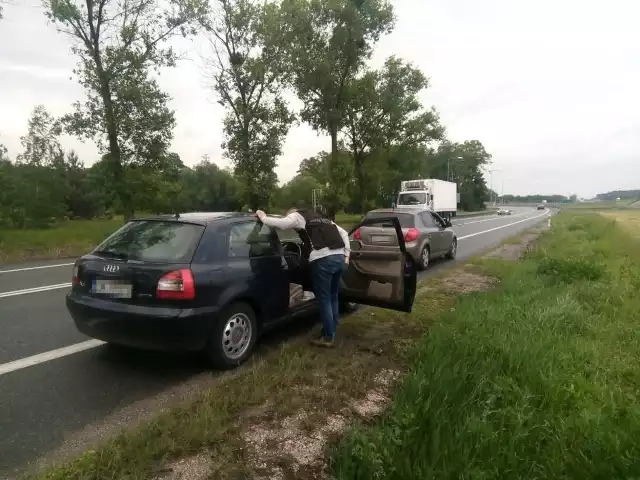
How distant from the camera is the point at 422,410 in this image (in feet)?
10.5

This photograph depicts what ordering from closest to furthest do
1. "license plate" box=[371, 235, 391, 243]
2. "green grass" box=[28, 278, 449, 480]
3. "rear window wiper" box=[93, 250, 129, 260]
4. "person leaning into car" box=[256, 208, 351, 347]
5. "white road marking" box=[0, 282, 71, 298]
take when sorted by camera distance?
"green grass" box=[28, 278, 449, 480], "rear window wiper" box=[93, 250, 129, 260], "person leaning into car" box=[256, 208, 351, 347], "white road marking" box=[0, 282, 71, 298], "license plate" box=[371, 235, 391, 243]

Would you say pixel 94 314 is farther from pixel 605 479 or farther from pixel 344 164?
pixel 344 164

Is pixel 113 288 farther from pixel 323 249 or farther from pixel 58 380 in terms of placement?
pixel 323 249

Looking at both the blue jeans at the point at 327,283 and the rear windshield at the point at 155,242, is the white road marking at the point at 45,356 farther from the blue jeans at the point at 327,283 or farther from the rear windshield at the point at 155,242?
the blue jeans at the point at 327,283

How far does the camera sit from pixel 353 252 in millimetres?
5605

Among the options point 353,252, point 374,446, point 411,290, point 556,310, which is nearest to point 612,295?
point 556,310

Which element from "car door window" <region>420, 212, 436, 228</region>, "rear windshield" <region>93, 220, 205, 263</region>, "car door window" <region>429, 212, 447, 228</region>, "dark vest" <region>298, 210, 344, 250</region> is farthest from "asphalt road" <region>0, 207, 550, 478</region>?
"car door window" <region>429, 212, 447, 228</region>

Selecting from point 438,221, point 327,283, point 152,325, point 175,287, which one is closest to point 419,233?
point 438,221

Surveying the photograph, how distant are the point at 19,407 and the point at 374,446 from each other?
2.83 m

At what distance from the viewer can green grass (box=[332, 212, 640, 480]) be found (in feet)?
8.64

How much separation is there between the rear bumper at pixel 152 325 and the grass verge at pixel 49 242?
11.2m

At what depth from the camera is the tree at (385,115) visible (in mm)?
31891

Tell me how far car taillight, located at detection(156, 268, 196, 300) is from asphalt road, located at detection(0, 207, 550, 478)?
82 cm

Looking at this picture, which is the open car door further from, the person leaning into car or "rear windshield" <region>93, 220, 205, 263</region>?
"rear windshield" <region>93, 220, 205, 263</region>
